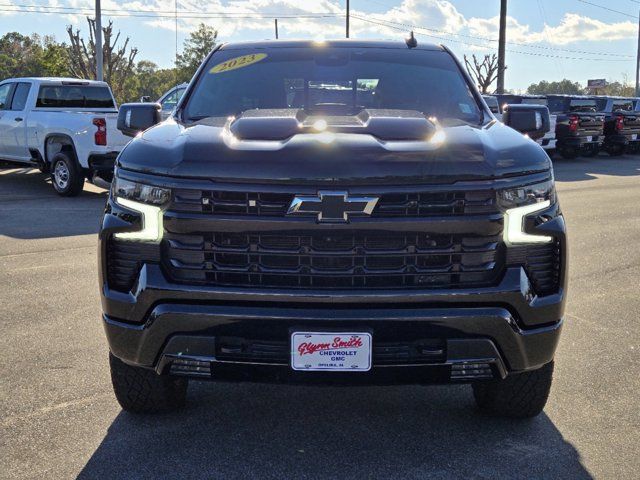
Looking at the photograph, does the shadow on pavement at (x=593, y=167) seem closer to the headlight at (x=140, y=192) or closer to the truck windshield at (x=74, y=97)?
the truck windshield at (x=74, y=97)

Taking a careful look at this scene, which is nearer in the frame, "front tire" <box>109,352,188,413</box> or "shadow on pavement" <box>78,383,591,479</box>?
"shadow on pavement" <box>78,383,591,479</box>

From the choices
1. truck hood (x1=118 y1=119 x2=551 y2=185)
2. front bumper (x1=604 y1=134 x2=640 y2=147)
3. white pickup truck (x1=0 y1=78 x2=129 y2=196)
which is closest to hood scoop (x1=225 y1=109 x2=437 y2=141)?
truck hood (x1=118 y1=119 x2=551 y2=185)

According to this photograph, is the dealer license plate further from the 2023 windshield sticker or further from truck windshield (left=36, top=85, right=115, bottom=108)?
truck windshield (left=36, top=85, right=115, bottom=108)

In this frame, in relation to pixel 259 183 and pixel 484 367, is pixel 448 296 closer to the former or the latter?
pixel 484 367

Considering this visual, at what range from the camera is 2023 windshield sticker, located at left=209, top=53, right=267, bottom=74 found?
4.59 meters

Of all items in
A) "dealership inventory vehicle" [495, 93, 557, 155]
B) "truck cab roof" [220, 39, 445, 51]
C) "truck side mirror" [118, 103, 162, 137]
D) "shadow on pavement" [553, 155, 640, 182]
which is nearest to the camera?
"truck side mirror" [118, 103, 162, 137]

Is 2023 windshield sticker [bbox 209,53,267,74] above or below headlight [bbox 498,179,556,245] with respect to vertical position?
above

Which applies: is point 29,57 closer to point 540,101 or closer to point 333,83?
point 540,101

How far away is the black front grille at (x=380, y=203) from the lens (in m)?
2.95

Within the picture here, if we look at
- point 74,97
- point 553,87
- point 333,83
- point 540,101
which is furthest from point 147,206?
point 553,87

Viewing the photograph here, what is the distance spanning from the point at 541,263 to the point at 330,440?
1242 mm

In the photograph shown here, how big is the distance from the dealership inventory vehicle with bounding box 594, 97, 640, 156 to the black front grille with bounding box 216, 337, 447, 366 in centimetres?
2216

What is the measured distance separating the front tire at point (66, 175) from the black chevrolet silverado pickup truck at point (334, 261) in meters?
9.52

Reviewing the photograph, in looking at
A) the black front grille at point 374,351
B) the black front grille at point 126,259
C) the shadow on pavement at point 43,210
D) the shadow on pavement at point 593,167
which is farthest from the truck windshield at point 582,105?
the black front grille at point 126,259
